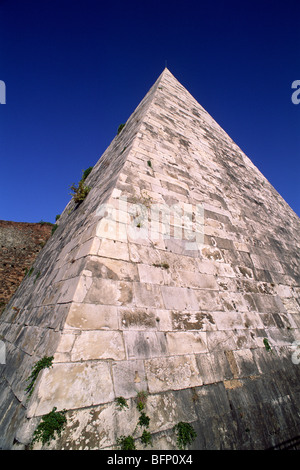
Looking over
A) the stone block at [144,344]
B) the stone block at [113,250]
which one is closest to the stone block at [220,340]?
the stone block at [144,344]

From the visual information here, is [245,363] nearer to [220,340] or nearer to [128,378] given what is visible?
[220,340]

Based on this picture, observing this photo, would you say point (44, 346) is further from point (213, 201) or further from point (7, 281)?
point (7, 281)

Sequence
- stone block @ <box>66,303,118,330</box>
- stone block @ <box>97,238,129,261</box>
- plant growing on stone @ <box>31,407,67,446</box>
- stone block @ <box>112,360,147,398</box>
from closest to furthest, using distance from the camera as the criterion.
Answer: plant growing on stone @ <box>31,407,67,446</box>
stone block @ <box>112,360,147,398</box>
stone block @ <box>66,303,118,330</box>
stone block @ <box>97,238,129,261</box>

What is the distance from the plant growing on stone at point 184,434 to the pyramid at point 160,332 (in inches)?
1.4

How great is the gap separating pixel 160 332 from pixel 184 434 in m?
0.89

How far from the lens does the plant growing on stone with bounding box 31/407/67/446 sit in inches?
59.8

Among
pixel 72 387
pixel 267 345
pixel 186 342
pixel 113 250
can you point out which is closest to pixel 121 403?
pixel 72 387

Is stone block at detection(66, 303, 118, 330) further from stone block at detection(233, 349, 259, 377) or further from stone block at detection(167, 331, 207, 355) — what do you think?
stone block at detection(233, 349, 259, 377)

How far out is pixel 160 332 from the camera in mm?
2436

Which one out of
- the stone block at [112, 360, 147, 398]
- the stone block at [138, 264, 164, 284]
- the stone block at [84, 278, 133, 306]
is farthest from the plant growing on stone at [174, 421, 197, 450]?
the stone block at [138, 264, 164, 284]

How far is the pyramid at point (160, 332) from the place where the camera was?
71.4 inches

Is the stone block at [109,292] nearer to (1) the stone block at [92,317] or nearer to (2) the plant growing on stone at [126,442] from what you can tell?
(1) the stone block at [92,317]

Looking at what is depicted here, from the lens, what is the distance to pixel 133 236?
296 cm

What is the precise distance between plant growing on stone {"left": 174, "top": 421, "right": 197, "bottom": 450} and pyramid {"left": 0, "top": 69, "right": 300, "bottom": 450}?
0.04 m
